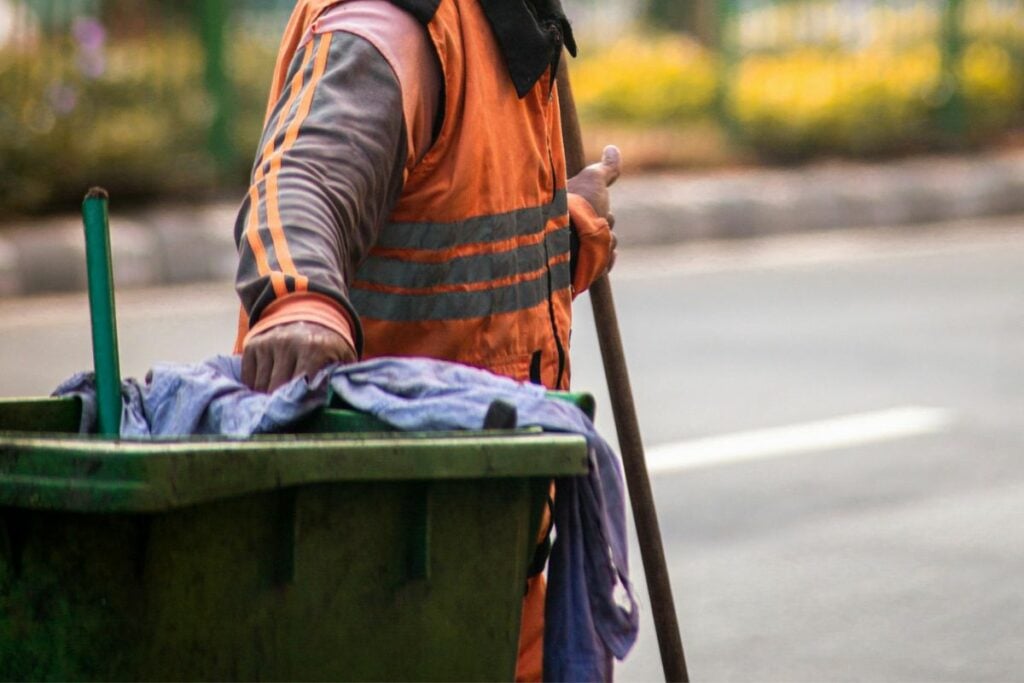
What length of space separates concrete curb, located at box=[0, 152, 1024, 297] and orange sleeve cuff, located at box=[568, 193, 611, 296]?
7356 mm

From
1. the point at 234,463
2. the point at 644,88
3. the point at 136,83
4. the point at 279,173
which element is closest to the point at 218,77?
the point at 136,83

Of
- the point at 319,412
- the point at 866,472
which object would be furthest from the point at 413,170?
the point at 866,472

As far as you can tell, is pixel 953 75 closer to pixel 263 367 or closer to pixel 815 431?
pixel 815 431

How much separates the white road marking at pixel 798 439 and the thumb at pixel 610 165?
134 inches

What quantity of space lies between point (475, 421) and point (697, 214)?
10.7 m

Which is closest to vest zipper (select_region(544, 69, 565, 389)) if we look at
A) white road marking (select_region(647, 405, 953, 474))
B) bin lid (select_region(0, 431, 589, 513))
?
bin lid (select_region(0, 431, 589, 513))

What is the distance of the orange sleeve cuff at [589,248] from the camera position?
2875 mm

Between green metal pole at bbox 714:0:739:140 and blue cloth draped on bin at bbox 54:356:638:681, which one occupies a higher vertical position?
green metal pole at bbox 714:0:739:140

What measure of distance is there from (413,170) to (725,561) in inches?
124

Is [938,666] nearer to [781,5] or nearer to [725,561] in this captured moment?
[725,561]

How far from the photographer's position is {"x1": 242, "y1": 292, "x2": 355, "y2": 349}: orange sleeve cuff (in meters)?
2.06

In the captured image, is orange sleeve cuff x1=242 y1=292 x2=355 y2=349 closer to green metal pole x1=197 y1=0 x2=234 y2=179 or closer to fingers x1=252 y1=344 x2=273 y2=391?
fingers x1=252 y1=344 x2=273 y2=391

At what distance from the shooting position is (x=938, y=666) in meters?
4.52

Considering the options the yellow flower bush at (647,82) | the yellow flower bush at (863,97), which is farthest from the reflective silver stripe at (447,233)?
the yellow flower bush at (863,97)
